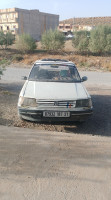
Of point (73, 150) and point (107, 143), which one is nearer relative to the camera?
point (73, 150)

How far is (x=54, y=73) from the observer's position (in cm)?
580

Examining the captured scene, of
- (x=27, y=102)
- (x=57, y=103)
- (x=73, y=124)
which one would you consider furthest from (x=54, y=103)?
(x=73, y=124)

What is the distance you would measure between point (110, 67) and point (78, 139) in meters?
15.2

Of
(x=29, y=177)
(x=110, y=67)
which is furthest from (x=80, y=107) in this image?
(x=110, y=67)

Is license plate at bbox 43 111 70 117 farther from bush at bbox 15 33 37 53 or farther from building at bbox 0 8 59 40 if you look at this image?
building at bbox 0 8 59 40

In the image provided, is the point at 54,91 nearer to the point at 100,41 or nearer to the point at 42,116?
the point at 42,116

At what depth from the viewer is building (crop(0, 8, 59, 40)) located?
54844 mm

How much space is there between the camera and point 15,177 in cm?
266

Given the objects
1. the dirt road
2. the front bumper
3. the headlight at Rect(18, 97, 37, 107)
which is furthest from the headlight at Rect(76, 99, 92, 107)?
the headlight at Rect(18, 97, 37, 107)

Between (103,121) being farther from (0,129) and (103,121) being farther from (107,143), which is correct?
(0,129)

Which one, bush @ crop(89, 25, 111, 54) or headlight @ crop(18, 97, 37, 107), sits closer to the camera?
headlight @ crop(18, 97, 37, 107)

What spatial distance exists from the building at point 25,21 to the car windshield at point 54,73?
4954 centimetres

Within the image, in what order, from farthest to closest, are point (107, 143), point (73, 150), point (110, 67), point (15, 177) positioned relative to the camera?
point (110, 67) < point (107, 143) < point (73, 150) < point (15, 177)

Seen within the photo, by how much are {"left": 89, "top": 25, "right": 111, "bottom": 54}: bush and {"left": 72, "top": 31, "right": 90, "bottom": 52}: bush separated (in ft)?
2.21
